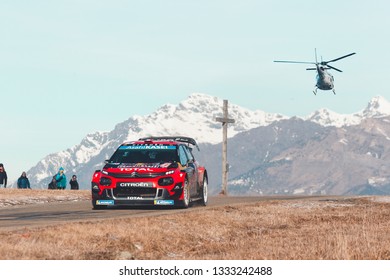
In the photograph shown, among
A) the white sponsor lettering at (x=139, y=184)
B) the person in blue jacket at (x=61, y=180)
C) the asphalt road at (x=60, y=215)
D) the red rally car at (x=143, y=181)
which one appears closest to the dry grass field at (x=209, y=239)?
the asphalt road at (x=60, y=215)

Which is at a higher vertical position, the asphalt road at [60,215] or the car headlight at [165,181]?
the car headlight at [165,181]

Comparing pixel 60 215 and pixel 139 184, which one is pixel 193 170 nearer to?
pixel 139 184

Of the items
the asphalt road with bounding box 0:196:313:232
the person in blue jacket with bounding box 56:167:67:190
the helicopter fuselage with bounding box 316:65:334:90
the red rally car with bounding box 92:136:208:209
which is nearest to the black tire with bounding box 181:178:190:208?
the red rally car with bounding box 92:136:208:209

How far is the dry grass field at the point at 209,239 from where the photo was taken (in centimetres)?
1259

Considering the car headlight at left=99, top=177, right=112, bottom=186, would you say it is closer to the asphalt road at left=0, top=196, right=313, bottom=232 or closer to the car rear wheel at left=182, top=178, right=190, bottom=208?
the asphalt road at left=0, top=196, right=313, bottom=232

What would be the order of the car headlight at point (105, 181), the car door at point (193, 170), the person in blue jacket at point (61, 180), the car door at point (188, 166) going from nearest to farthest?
the car headlight at point (105, 181) < the car door at point (188, 166) < the car door at point (193, 170) < the person in blue jacket at point (61, 180)

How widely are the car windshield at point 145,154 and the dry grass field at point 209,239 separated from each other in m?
2.92

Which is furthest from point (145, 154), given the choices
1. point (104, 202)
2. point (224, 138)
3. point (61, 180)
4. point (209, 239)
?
point (224, 138)

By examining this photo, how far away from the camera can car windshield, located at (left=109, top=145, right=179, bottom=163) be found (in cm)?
2378

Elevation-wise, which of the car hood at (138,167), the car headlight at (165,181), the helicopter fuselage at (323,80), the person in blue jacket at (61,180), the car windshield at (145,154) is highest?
the helicopter fuselage at (323,80)

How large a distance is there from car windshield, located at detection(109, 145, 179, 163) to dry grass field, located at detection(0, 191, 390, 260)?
2921 millimetres

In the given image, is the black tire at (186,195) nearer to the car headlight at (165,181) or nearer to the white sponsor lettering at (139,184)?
the car headlight at (165,181)

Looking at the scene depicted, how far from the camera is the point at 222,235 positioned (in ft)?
55.2
